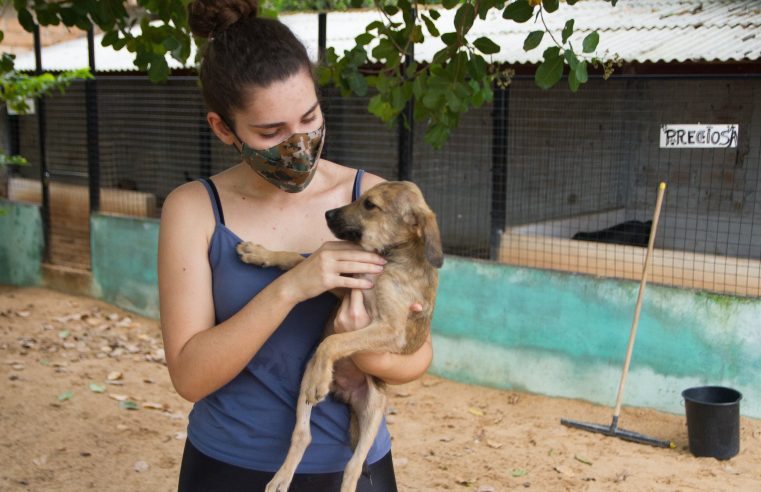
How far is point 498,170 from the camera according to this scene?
816 centimetres

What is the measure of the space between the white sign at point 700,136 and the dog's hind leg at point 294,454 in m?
5.20

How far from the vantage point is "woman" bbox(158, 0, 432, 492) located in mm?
2072

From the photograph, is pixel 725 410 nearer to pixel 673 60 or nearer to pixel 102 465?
pixel 673 60

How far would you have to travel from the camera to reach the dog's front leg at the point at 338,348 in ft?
7.22

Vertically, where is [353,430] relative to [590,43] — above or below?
below

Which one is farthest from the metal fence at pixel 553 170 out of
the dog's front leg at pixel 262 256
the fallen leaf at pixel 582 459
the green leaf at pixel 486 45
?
the dog's front leg at pixel 262 256

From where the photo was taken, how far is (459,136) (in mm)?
10281

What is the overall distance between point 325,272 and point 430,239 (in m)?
0.67

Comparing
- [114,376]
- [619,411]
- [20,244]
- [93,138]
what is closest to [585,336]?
[619,411]

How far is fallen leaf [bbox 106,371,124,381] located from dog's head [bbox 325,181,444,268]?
559 centimetres

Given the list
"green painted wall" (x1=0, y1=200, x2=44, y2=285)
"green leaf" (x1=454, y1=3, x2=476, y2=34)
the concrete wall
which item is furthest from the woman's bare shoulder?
"green painted wall" (x1=0, y1=200, x2=44, y2=285)

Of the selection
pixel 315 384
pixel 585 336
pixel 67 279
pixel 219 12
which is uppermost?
pixel 219 12

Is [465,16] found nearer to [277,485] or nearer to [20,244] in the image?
[277,485]

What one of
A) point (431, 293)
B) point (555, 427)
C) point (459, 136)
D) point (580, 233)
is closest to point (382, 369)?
point (431, 293)
